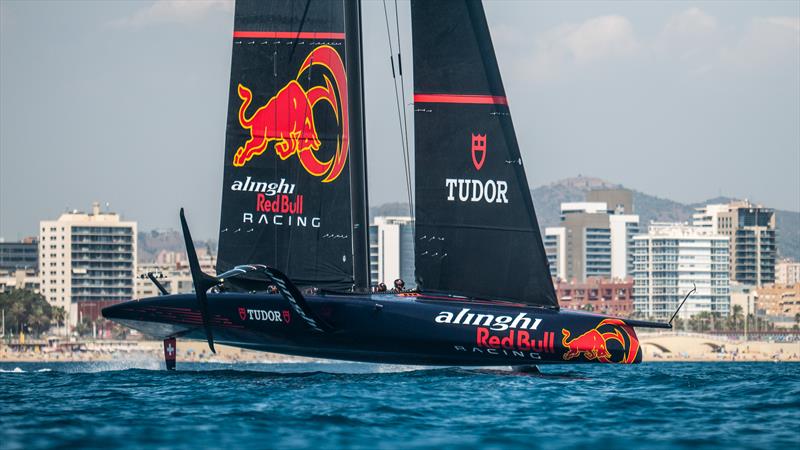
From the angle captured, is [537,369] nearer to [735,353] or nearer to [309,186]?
[309,186]

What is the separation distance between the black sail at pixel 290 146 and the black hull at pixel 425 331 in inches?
55.4

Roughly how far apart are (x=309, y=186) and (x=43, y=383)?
6898mm

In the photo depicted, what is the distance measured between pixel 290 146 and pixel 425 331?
5429mm

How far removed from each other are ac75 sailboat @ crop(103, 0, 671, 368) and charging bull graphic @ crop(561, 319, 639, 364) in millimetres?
29

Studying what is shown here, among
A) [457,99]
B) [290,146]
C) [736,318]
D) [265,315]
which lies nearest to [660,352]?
[736,318]

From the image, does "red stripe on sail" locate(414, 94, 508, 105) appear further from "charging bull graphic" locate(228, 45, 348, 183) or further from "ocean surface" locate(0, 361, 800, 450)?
"ocean surface" locate(0, 361, 800, 450)

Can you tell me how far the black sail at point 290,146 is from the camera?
30.5 metres

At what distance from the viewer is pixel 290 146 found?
3081cm

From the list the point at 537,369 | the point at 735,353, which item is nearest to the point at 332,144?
the point at 537,369

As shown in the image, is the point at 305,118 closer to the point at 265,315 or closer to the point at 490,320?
the point at 265,315

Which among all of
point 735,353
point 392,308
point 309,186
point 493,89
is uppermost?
point 493,89

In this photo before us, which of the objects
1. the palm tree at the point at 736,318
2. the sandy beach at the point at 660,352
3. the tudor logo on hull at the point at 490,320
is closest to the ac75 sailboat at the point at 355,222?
the tudor logo on hull at the point at 490,320

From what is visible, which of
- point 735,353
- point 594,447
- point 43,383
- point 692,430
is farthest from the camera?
point 735,353

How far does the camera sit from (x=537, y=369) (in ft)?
95.8
